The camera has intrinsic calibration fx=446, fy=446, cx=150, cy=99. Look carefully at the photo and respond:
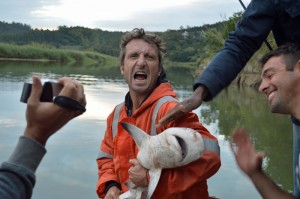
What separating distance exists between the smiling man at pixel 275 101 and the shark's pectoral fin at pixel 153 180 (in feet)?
1.45

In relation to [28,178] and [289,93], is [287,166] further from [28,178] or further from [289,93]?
[28,178]

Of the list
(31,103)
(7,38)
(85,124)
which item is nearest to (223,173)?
(85,124)

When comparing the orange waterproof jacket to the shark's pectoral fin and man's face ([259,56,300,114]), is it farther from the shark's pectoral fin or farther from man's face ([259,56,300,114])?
man's face ([259,56,300,114])

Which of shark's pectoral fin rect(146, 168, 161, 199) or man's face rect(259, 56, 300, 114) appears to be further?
shark's pectoral fin rect(146, 168, 161, 199)

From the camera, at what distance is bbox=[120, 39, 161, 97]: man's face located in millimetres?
2629

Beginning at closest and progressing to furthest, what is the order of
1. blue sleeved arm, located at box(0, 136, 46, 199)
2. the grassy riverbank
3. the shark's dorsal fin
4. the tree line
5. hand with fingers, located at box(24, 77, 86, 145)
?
blue sleeved arm, located at box(0, 136, 46, 199), hand with fingers, located at box(24, 77, 86, 145), the shark's dorsal fin, the grassy riverbank, the tree line

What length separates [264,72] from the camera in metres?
1.99

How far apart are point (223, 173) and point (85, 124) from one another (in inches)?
132

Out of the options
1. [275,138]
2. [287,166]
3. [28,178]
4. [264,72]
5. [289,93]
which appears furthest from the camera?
[275,138]

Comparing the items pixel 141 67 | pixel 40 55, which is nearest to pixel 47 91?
pixel 141 67

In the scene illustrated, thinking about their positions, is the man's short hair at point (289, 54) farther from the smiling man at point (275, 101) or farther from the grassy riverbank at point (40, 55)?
the grassy riverbank at point (40, 55)

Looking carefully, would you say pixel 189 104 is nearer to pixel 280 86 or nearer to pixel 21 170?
pixel 280 86

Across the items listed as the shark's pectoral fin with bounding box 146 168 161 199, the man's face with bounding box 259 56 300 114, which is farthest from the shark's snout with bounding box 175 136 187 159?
the man's face with bounding box 259 56 300 114

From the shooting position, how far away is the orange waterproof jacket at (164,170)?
6.99 feet
